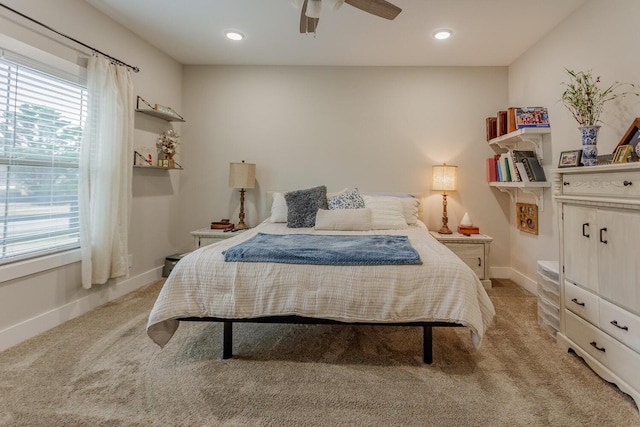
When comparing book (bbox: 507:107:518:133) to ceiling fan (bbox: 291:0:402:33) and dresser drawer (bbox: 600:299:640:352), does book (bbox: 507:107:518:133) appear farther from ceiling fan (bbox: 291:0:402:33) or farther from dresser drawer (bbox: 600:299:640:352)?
dresser drawer (bbox: 600:299:640:352)

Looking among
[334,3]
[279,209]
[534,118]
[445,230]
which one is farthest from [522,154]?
[279,209]

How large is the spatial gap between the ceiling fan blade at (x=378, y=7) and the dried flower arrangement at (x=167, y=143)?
2489 mm

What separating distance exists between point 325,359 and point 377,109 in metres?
2.95

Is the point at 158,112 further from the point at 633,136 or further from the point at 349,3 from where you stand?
the point at 633,136

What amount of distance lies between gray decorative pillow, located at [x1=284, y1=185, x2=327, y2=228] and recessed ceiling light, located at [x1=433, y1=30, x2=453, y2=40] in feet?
6.14

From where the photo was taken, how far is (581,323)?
178 centimetres

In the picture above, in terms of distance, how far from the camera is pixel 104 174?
2547mm

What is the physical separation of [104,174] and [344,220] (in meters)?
2.14

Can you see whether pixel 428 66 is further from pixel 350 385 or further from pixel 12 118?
pixel 12 118

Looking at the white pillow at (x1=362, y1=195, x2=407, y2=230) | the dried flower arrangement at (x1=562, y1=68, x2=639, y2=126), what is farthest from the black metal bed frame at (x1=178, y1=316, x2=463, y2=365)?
the dried flower arrangement at (x1=562, y1=68, x2=639, y2=126)

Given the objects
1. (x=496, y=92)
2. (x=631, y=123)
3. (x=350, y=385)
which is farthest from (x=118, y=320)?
(x=496, y=92)

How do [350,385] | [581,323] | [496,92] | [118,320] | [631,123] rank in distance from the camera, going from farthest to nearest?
[496,92]
[118,320]
[631,123]
[581,323]
[350,385]

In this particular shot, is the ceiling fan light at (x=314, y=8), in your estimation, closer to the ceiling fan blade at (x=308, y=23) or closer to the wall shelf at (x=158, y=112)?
the ceiling fan blade at (x=308, y=23)

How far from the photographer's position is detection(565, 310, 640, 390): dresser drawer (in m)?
1.44
